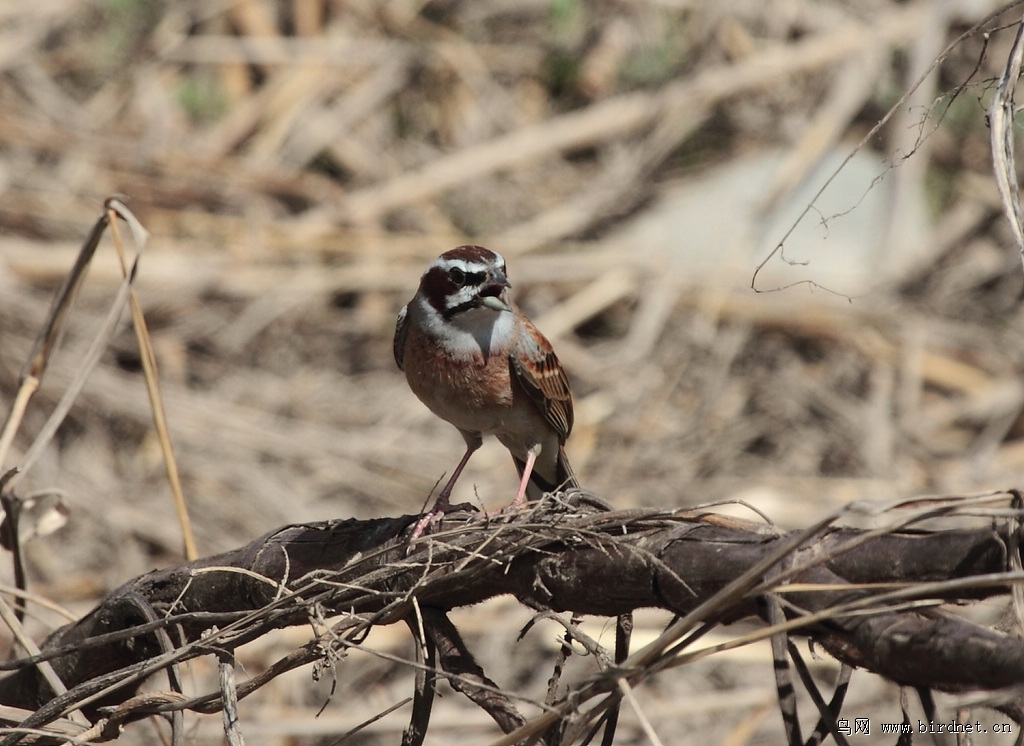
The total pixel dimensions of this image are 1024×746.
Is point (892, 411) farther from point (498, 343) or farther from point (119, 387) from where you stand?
point (119, 387)

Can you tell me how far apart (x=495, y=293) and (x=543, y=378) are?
42 centimetres

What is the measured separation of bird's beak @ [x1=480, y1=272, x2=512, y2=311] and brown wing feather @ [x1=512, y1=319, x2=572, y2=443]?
0.82 ft

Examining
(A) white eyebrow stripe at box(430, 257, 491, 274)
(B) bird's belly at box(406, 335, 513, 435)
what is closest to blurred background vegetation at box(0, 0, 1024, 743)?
(B) bird's belly at box(406, 335, 513, 435)

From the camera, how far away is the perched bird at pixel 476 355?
13.9 feet

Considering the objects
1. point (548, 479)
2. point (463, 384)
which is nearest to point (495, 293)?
point (463, 384)

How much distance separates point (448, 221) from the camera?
29.9 ft

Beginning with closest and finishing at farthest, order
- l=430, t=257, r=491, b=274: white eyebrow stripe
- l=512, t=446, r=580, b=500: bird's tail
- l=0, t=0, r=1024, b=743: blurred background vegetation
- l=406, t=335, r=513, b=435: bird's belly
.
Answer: l=430, t=257, r=491, b=274: white eyebrow stripe → l=406, t=335, r=513, b=435: bird's belly → l=512, t=446, r=580, b=500: bird's tail → l=0, t=0, r=1024, b=743: blurred background vegetation

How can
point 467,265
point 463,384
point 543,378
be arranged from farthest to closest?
point 543,378
point 463,384
point 467,265

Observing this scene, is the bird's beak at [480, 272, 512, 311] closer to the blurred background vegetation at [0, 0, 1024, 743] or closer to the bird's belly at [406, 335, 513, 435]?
the bird's belly at [406, 335, 513, 435]

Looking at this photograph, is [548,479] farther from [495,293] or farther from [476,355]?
[495,293]

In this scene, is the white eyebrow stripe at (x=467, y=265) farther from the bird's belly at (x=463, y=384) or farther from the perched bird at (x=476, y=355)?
the bird's belly at (x=463, y=384)

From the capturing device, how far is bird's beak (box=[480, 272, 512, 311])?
423cm

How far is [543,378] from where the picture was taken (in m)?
4.53

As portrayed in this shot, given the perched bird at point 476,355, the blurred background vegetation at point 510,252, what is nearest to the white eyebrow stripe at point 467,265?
the perched bird at point 476,355
